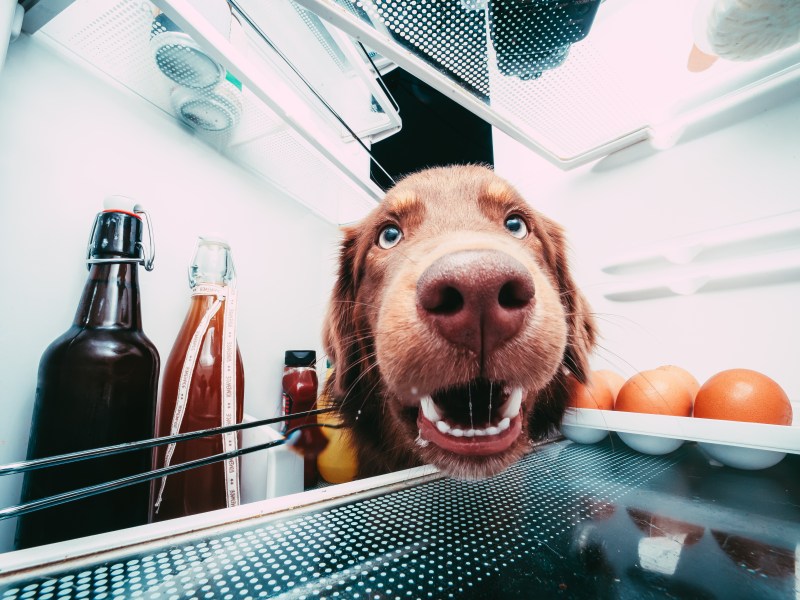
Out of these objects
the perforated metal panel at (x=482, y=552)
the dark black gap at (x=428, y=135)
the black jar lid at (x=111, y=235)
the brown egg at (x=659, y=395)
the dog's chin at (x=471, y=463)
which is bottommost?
the perforated metal panel at (x=482, y=552)

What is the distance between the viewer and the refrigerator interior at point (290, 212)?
84 cm

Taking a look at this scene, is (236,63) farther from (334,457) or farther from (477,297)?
(334,457)

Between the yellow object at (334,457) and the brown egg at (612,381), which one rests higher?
the brown egg at (612,381)

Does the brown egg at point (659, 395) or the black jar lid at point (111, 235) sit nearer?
the black jar lid at point (111, 235)

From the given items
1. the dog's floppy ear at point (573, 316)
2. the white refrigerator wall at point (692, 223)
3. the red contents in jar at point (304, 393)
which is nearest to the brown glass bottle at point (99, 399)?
the red contents in jar at point (304, 393)

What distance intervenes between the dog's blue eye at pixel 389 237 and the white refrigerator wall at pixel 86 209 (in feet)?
2.17

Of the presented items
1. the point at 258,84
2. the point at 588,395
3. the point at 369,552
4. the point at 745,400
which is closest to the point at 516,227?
the point at 588,395

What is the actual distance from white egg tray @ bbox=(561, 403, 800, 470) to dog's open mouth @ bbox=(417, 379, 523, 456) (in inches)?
17.9

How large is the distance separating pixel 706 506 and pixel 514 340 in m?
0.61

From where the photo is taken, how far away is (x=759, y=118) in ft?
3.82

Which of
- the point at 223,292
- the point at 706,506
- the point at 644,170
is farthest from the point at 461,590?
the point at 644,170

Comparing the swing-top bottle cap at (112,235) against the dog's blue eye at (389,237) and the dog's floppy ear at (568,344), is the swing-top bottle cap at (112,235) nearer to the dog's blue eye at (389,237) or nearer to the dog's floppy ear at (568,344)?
the dog's blue eye at (389,237)

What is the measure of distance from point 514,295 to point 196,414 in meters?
0.94

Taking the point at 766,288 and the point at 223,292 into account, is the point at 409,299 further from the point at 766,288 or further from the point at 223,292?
the point at 766,288
